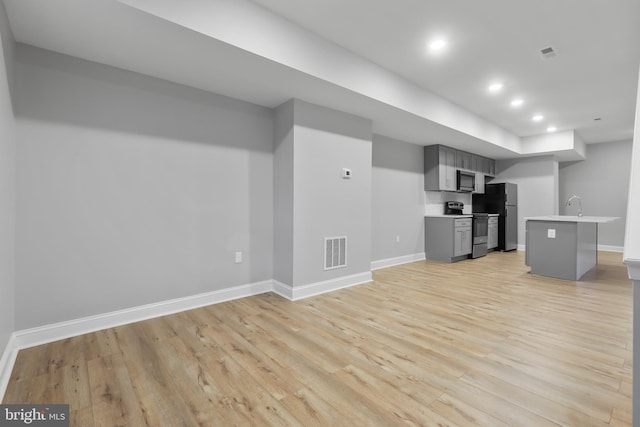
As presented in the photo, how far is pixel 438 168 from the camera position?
5.88 m

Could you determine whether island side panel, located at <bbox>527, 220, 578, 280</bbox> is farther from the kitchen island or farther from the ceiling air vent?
the ceiling air vent

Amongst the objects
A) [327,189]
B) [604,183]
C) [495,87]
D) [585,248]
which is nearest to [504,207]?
[585,248]

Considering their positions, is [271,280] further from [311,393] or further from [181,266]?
[311,393]

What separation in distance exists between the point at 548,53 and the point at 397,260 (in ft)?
11.9

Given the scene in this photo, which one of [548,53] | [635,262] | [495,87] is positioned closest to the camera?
[635,262]

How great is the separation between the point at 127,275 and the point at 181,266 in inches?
18.7

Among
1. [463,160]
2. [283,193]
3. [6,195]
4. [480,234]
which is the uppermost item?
[463,160]

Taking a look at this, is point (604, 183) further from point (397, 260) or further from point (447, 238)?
point (397, 260)

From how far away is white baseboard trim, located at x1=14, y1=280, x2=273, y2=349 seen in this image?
2295 mm

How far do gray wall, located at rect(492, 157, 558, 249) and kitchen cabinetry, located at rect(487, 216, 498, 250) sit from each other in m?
0.85

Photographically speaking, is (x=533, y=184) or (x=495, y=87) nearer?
(x=495, y=87)

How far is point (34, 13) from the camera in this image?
77.2 inches

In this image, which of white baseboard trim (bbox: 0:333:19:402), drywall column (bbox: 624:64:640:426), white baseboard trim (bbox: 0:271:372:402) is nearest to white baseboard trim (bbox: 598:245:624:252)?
white baseboard trim (bbox: 0:271:372:402)

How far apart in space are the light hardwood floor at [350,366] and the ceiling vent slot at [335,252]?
608 millimetres
